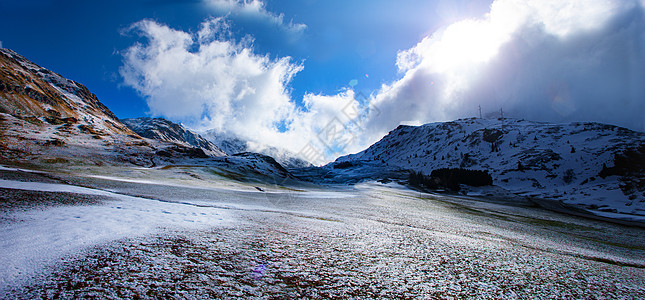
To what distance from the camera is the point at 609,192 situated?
73.6 meters

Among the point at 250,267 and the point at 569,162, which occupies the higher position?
the point at 569,162

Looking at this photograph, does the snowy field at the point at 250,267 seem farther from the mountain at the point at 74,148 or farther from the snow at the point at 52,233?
the mountain at the point at 74,148

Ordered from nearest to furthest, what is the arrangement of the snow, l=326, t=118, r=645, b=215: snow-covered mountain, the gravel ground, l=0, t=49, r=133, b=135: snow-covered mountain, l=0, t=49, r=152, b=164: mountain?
the gravel ground, the snow, l=0, t=49, r=152, b=164: mountain, l=326, t=118, r=645, b=215: snow-covered mountain, l=0, t=49, r=133, b=135: snow-covered mountain

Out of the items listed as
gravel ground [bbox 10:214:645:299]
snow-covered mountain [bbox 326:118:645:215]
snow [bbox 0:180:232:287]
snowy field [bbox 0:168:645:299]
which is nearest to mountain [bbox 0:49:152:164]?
snow [bbox 0:180:232:287]

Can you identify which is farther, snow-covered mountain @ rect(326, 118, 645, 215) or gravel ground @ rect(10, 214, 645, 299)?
snow-covered mountain @ rect(326, 118, 645, 215)

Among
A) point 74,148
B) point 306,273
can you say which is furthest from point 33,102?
point 306,273

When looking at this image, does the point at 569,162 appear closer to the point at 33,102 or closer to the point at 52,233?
the point at 52,233

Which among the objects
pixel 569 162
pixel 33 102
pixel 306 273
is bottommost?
pixel 306 273

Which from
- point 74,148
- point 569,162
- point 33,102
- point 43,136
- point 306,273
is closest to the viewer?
point 306,273

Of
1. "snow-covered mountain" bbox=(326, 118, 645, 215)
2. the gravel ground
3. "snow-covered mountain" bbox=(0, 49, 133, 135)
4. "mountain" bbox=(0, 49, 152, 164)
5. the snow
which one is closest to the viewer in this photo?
the gravel ground

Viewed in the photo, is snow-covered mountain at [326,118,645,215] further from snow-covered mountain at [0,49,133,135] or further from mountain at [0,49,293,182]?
snow-covered mountain at [0,49,133,135]

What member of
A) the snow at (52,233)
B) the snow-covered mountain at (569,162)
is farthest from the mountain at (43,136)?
the snow-covered mountain at (569,162)

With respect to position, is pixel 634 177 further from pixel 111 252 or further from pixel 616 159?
pixel 111 252

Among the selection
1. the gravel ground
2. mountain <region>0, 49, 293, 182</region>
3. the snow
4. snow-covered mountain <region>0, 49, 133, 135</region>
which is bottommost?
the gravel ground
